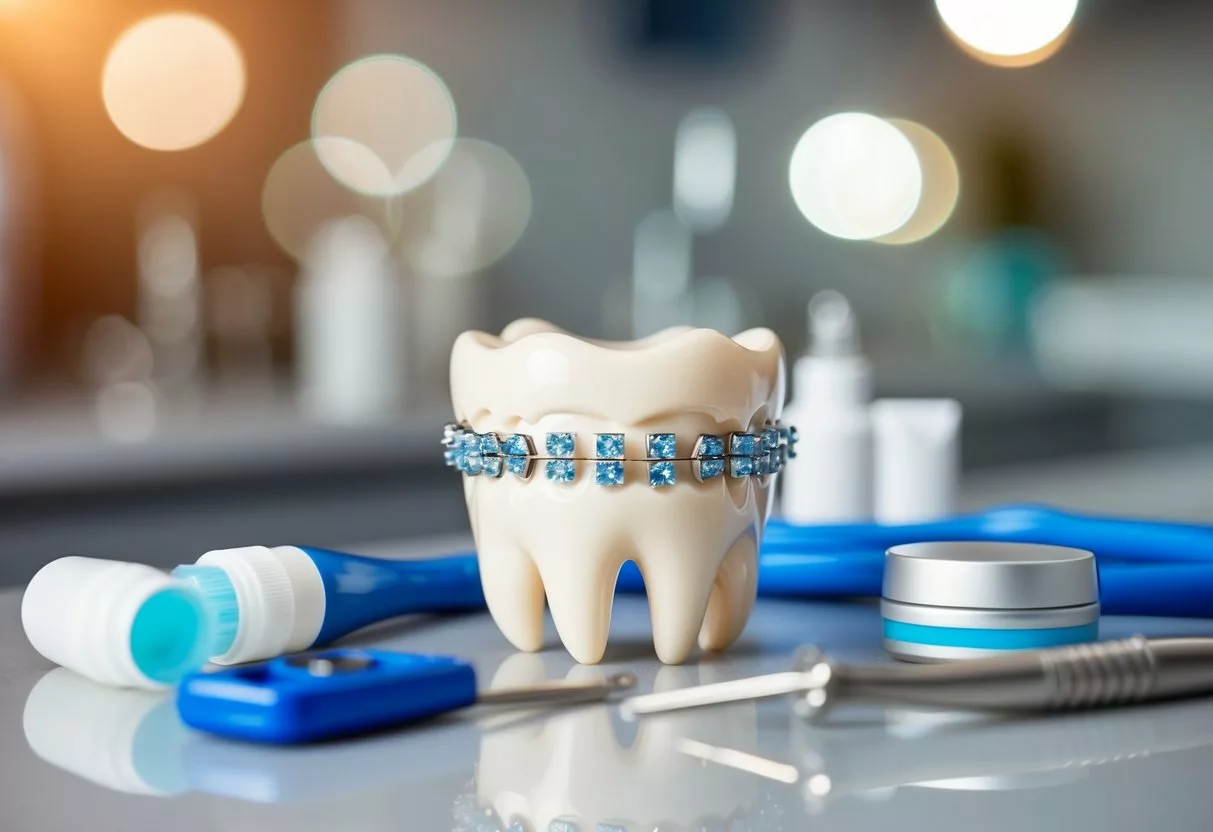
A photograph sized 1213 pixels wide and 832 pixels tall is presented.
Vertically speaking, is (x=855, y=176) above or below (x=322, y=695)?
above

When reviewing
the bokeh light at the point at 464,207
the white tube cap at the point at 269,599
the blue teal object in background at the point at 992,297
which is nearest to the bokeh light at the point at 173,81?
the bokeh light at the point at 464,207

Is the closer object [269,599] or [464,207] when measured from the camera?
[269,599]

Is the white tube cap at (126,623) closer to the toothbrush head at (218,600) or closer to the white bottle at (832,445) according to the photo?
the toothbrush head at (218,600)

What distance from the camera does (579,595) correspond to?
2.19 feet

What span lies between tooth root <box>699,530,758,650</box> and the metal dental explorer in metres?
0.10

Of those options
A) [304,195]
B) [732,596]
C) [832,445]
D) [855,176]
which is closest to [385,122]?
[304,195]

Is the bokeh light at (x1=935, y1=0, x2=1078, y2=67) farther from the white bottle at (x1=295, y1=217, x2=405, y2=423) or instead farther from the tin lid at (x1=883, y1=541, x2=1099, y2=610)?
the tin lid at (x1=883, y1=541, x2=1099, y2=610)

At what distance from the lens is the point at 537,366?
0.64m

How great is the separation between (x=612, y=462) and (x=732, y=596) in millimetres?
112

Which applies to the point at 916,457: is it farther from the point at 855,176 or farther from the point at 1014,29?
the point at 1014,29

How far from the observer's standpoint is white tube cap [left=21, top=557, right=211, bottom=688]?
60 cm

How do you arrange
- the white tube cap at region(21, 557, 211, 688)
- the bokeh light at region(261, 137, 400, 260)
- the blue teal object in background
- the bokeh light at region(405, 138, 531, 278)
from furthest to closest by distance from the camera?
the blue teal object in background → the bokeh light at region(405, 138, 531, 278) → the bokeh light at region(261, 137, 400, 260) → the white tube cap at region(21, 557, 211, 688)

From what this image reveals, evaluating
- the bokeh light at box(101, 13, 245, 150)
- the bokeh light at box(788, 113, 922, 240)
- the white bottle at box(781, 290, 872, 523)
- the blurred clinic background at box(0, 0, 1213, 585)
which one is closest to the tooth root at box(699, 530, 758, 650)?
the white bottle at box(781, 290, 872, 523)

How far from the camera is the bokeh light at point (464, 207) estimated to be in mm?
2885
